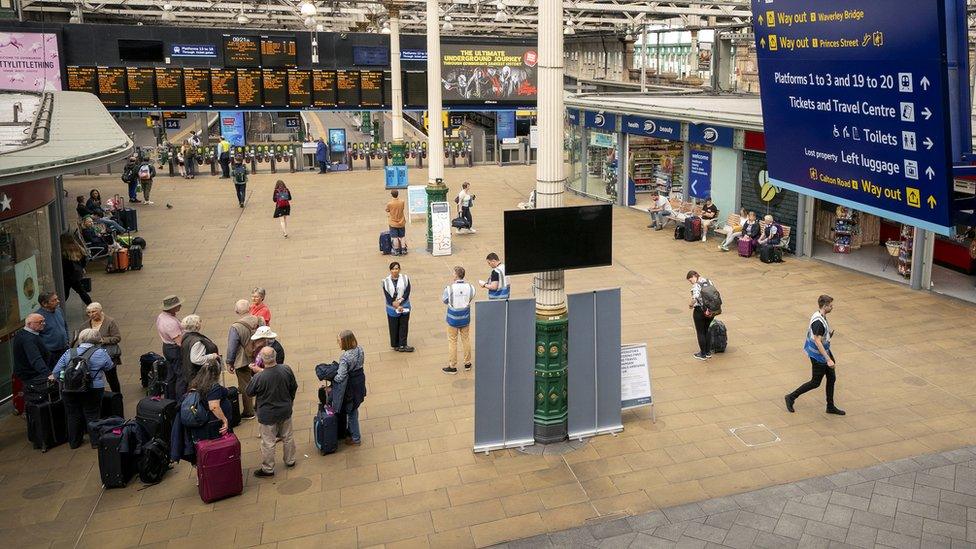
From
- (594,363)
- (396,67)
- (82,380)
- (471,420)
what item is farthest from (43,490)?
(396,67)

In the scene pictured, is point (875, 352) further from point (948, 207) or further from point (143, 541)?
point (143, 541)

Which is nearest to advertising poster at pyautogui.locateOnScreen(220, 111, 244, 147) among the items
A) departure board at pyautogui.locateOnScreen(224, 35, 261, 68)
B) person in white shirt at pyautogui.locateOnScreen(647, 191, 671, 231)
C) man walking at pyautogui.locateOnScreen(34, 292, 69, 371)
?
departure board at pyautogui.locateOnScreen(224, 35, 261, 68)

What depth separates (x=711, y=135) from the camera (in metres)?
21.6

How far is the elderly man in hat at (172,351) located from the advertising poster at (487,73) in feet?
87.9

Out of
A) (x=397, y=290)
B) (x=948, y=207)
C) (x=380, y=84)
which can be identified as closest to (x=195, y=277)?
(x=397, y=290)

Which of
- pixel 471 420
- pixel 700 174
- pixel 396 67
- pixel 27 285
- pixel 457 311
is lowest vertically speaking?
pixel 471 420

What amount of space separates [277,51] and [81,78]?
744 centimetres

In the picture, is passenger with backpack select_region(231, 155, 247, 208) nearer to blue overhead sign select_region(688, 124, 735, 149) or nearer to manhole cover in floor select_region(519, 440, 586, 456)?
blue overhead sign select_region(688, 124, 735, 149)

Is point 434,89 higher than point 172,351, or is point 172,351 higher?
point 434,89

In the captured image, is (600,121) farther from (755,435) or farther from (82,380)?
(82,380)

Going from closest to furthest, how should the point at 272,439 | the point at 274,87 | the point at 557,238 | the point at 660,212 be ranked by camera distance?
the point at 272,439, the point at 557,238, the point at 660,212, the point at 274,87

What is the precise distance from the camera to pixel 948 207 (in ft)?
16.3

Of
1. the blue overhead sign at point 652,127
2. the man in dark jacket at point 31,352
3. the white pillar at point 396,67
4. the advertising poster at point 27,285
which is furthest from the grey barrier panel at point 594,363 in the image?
the white pillar at point 396,67

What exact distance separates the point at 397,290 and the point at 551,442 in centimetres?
388
